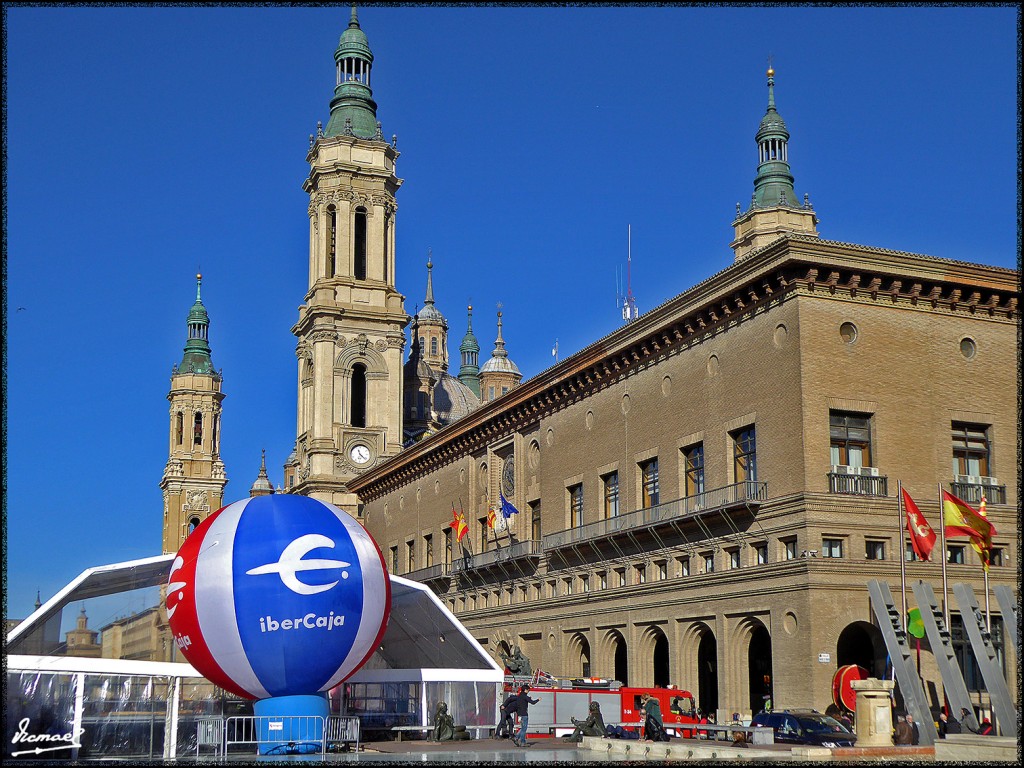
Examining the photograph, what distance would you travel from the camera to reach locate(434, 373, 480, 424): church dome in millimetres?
121944

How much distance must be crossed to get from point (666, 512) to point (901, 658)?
12.8 m

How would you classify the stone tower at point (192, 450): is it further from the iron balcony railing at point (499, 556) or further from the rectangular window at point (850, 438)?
the rectangular window at point (850, 438)

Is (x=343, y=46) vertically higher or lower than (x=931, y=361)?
higher

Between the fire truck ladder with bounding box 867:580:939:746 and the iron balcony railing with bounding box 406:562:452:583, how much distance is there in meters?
32.4

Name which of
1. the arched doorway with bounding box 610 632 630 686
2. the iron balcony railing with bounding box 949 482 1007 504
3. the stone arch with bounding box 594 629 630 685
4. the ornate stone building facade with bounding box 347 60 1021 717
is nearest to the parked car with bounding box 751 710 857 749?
the ornate stone building facade with bounding box 347 60 1021 717

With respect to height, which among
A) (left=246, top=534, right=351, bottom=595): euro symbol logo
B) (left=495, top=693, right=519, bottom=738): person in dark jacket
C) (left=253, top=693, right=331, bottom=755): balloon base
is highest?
(left=246, top=534, right=351, bottom=595): euro symbol logo

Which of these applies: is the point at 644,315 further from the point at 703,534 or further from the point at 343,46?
the point at 343,46

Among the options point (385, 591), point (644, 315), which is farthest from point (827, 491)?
point (385, 591)

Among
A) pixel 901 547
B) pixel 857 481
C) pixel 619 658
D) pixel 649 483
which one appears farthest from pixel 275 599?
pixel 619 658

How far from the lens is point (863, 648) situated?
4291 cm

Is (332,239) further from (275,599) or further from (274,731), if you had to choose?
(275,599)

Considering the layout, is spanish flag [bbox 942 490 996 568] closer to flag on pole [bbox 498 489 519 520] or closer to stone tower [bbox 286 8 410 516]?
flag on pole [bbox 498 489 519 520]

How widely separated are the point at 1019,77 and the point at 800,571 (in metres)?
20.8

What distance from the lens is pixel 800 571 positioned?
40.1 meters
